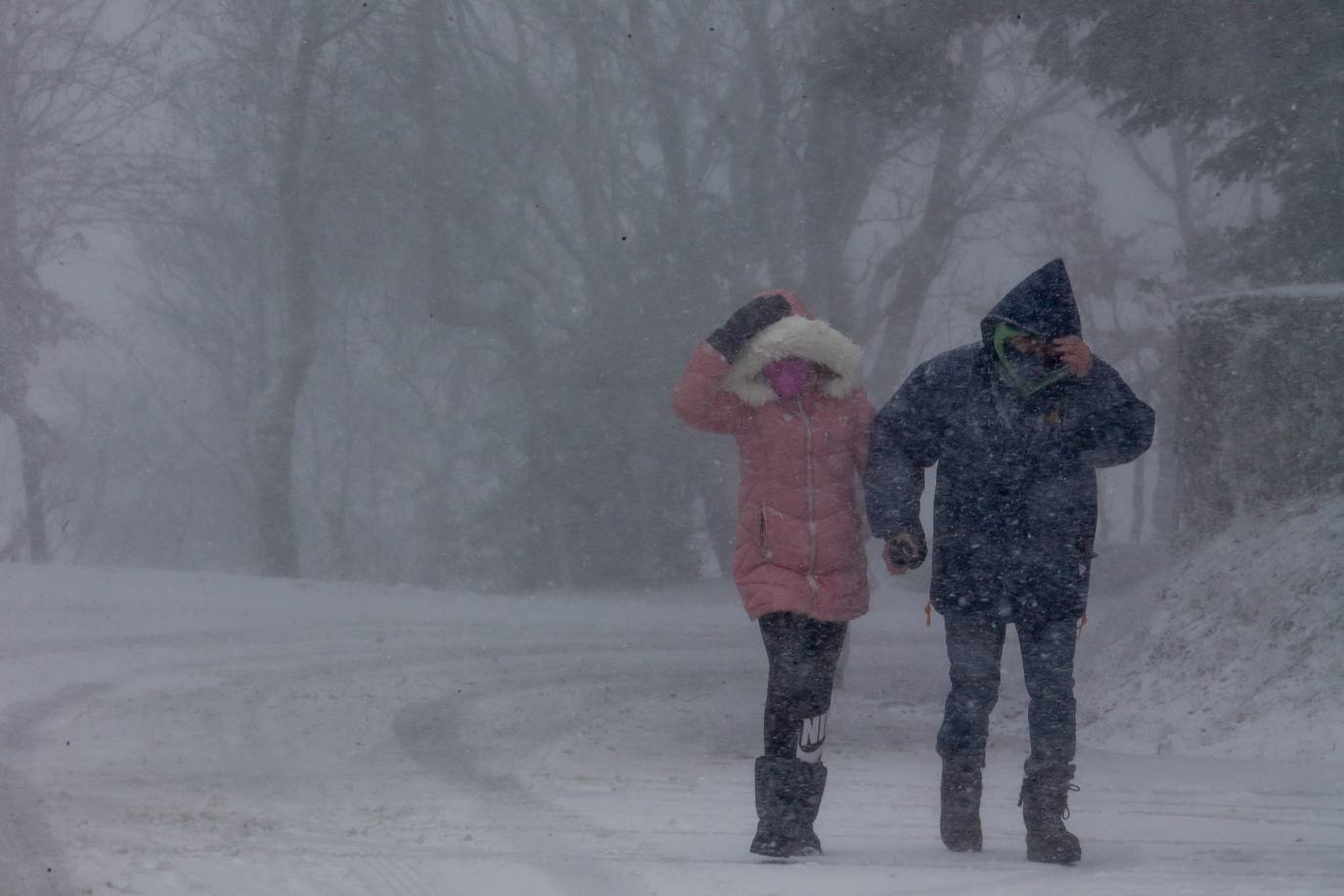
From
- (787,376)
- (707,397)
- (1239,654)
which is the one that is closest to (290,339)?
(1239,654)

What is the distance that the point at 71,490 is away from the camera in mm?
31156

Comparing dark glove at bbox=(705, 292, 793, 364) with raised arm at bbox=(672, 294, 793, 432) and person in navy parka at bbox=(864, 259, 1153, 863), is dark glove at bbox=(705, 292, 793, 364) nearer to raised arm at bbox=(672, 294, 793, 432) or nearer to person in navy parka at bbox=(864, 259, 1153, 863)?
raised arm at bbox=(672, 294, 793, 432)

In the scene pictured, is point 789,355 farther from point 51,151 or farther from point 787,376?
point 51,151

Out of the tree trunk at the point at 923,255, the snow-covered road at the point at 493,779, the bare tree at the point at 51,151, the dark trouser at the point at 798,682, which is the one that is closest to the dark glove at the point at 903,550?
the dark trouser at the point at 798,682

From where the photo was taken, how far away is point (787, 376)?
4.41m

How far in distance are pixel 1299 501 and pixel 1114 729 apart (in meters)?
1.94

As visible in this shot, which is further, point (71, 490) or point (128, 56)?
point (71, 490)

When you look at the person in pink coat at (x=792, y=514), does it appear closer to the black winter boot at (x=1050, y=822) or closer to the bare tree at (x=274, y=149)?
the black winter boot at (x=1050, y=822)

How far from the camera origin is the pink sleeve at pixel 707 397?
4434 millimetres

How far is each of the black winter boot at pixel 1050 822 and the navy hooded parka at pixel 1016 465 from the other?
48 centimetres

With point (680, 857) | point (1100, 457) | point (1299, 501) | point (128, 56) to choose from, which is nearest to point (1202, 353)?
point (1299, 501)

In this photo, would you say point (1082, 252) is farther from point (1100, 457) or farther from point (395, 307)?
point (1100, 457)

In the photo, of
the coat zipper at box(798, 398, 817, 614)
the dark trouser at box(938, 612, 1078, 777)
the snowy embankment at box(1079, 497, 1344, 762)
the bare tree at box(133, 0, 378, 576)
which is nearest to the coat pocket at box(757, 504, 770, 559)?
the coat zipper at box(798, 398, 817, 614)

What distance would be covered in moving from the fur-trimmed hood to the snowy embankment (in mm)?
2808
